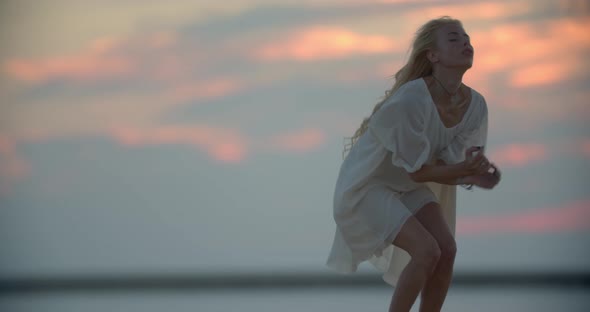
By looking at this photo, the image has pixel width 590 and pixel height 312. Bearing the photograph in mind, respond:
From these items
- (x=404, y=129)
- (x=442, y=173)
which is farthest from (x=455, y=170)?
(x=404, y=129)

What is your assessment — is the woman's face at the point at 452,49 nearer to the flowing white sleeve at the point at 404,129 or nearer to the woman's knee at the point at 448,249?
the flowing white sleeve at the point at 404,129

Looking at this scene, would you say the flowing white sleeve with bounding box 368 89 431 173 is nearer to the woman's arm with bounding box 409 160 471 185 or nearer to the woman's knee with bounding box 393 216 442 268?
the woman's arm with bounding box 409 160 471 185

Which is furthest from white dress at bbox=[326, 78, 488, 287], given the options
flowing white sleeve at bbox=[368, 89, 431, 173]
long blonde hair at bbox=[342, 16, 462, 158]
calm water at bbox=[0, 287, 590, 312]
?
calm water at bbox=[0, 287, 590, 312]

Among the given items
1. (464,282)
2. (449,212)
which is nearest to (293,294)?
(464,282)

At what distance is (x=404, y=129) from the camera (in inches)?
100

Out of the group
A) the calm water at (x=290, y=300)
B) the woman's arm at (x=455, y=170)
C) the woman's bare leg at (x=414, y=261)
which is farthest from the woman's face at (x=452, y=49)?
the calm water at (x=290, y=300)

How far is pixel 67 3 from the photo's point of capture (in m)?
7.95

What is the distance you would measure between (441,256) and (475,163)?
11.4 inches

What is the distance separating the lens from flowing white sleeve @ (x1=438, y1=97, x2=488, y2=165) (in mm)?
2633

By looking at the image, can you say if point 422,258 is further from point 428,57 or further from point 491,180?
point 428,57

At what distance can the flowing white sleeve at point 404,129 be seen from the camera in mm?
2533

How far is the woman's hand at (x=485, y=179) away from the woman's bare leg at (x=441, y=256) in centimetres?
16

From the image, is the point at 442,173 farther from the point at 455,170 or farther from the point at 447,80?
the point at 447,80

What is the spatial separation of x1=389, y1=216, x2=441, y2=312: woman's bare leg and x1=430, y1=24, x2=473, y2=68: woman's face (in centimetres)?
42
